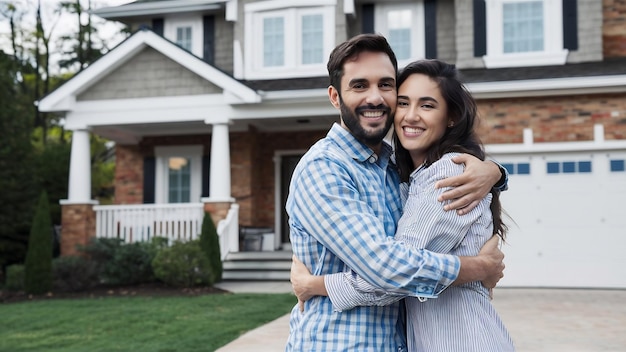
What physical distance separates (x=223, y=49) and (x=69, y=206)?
16.2 feet

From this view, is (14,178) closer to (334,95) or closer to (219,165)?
(219,165)

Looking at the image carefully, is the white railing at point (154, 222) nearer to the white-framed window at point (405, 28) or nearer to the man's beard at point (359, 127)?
the white-framed window at point (405, 28)

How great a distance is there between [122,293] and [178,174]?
4729 millimetres

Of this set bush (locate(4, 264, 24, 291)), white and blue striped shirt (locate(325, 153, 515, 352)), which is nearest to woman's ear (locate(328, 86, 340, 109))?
white and blue striped shirt (locate(325, 153, 515, 352))

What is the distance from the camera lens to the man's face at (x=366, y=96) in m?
2.16

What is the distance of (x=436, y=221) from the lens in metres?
2.04

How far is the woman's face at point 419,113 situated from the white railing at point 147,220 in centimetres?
1158

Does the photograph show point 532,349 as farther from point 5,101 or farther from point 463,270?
point 5,101

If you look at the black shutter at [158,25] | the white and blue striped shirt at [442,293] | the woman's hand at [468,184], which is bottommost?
the white and blue striped shirt at [442,293]

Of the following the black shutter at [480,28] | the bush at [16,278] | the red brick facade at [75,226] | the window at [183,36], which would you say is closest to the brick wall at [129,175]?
the red brick facade at [75,226]

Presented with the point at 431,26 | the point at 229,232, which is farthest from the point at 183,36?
the point at 431,26

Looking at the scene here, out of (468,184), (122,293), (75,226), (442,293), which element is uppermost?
(468,184)

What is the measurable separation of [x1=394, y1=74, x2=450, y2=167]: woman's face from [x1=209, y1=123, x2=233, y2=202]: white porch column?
11.0 m

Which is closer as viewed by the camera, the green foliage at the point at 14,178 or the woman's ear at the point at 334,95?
the woman's ear at the point at 334,95
